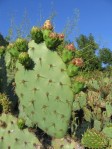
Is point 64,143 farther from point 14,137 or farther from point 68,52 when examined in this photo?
point 68,52

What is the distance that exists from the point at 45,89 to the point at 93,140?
0.68 m

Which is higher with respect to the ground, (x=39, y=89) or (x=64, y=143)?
(x=39, y=89)

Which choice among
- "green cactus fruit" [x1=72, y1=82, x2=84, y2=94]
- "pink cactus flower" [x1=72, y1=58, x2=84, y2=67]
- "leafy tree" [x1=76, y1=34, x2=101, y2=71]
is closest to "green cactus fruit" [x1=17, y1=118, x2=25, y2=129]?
"green cactus fruit" [x1=72, y1=82, x2=84, y2=94]

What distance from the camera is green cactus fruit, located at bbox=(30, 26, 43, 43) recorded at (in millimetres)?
2658

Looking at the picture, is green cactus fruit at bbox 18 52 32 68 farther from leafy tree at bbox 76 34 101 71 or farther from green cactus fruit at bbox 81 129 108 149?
leafy tree at bbox 76 34 101 71

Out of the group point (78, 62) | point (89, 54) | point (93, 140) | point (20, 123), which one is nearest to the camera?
point (78, 62)

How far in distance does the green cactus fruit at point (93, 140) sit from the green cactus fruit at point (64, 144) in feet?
0.71

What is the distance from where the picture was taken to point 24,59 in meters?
2.66

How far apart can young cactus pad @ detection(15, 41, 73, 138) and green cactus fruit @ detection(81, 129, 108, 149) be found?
39 cm

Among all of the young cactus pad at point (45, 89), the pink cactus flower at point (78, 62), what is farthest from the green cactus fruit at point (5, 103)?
the pink cactus flower at point (78, 62)

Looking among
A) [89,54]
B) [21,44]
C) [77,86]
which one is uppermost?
[89,54]

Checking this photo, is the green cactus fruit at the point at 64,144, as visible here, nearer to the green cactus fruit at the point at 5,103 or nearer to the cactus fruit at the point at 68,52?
the green cactus fruit at the point at 5,103

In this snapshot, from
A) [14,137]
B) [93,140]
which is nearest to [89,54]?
[93,140]

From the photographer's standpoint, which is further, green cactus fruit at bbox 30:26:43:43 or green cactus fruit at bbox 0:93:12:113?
green cactus fruit at bbox 0:93:12:113
